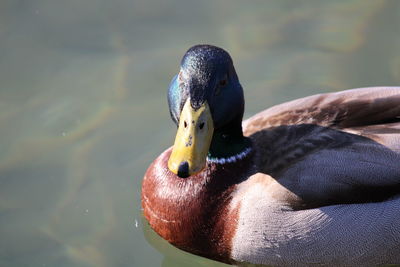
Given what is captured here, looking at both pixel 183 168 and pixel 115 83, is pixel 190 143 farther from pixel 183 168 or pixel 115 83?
pixel 115 83

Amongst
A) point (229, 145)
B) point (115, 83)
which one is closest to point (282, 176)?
point (229, 145)

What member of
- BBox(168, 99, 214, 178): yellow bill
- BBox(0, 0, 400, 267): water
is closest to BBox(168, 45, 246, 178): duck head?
BBox(168, 99, 214, 178): yellow bill

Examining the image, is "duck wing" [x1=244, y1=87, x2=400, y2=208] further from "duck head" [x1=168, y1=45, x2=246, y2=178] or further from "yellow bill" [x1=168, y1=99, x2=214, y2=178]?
"yellow bill" [x1=168, y1=99, x2=214, y2=178]

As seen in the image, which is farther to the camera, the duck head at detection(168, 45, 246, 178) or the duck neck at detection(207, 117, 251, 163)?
the duck neck at detection(207, 117, 251, 163)

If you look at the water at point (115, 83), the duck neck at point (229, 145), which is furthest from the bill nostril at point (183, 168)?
the water at point (115, 83)

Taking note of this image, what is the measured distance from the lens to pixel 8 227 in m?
5.71

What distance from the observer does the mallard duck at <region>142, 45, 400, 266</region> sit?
4734 mm

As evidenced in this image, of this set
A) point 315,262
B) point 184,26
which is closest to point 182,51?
point 184,26

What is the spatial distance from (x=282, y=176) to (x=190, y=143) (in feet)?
2.22

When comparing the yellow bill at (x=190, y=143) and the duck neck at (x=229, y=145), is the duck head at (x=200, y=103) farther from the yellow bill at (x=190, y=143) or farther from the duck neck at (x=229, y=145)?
the duck neck at (x=229, y=145)

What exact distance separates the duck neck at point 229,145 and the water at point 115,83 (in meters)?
0.81

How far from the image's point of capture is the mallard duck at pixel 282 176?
473cm

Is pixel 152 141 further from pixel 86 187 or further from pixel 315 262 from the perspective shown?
pixel 315 262

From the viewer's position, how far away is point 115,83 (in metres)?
6.85
